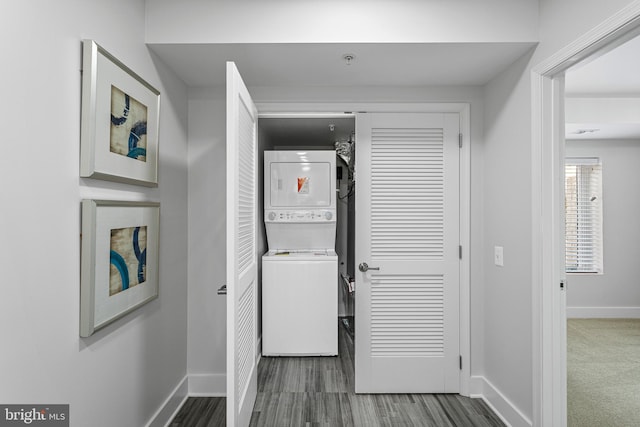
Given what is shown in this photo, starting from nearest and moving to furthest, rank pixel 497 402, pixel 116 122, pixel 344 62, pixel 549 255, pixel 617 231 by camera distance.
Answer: pixel 116 122 < pixel 549 255 < pixel 344 62 < pixel 497 402 < pixel 617 231

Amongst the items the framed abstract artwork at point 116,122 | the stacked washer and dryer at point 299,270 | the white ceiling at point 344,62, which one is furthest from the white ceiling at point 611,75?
the framed abstract artwork at point 116,122

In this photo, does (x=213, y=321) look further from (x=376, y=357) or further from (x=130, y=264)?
(x=376, y=357)

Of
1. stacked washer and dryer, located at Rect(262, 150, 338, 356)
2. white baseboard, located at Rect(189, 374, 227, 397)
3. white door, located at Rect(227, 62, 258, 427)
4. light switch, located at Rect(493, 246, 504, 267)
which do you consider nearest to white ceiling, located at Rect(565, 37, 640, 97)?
light switch, located at Rect(493, 246, 504, 267)

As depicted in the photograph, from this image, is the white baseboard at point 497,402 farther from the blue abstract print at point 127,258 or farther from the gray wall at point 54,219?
the blue abstract print at point 127,258

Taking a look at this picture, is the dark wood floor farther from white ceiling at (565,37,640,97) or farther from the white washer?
white ceiling at (565,37,640,97)

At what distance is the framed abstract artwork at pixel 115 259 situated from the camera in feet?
4.23

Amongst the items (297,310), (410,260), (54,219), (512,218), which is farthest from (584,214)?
(54,219)

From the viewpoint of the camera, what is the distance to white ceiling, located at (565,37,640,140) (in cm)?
252

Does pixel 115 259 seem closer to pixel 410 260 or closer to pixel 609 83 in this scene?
pixel 410 260

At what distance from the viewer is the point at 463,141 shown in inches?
96.2

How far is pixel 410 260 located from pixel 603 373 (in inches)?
77.1

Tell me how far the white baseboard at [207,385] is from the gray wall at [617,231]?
14.2ft

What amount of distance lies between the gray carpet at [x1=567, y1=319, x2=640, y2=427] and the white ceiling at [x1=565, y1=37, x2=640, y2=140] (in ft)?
7.34

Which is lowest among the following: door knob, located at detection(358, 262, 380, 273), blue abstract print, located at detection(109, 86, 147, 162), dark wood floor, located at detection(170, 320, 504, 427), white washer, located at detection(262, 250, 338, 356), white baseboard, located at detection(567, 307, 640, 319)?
dark wood floor, located at detection(170, 320, 504, 427)
